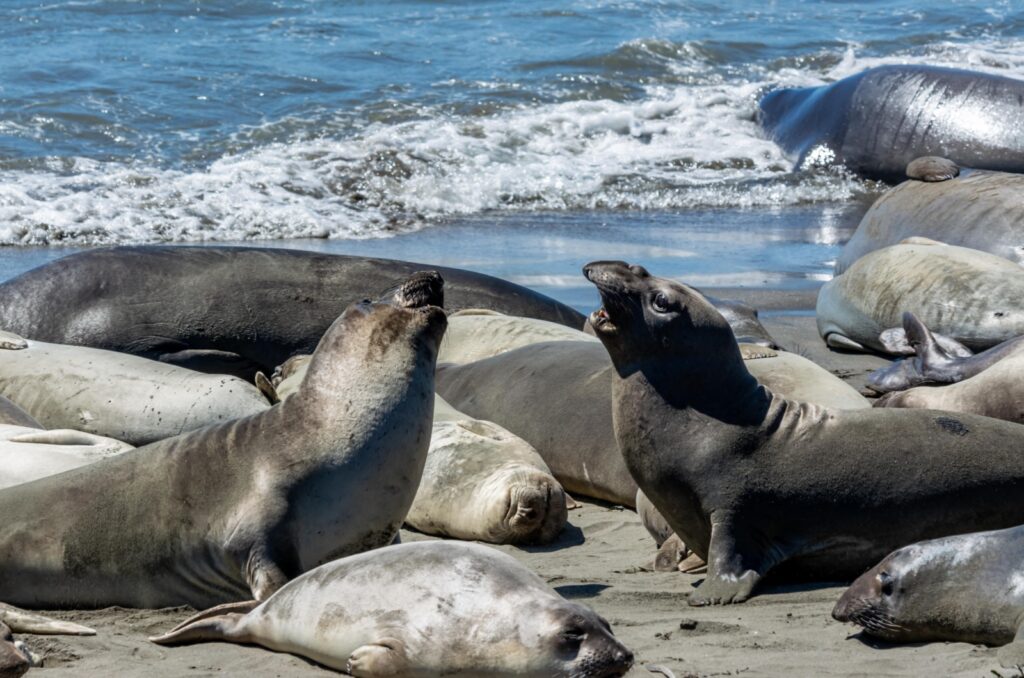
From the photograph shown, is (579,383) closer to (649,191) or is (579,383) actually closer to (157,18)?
(649,191)

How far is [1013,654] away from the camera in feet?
11.5

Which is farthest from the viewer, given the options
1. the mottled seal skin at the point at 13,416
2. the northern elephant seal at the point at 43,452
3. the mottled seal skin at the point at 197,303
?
the mottled seal skin at the point at 197,303

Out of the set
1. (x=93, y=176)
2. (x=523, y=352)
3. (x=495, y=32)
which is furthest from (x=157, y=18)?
(x=523, y=352)

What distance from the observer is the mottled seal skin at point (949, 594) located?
383 cm

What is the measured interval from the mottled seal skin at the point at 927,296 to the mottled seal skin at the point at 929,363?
0.38 metres

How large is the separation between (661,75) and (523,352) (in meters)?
13.0

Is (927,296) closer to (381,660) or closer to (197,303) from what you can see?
(197,303)

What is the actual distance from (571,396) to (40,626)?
2.63m

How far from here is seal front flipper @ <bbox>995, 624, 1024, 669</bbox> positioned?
3.44 metres

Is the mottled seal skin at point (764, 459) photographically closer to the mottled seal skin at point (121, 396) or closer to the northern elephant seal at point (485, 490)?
the northern elephant seal at point (485, 490)

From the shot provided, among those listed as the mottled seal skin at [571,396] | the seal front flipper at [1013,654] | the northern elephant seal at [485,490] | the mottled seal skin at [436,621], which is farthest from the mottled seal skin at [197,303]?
the seal front flipper at [1013,654]

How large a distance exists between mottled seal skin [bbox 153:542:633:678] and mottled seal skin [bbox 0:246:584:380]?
4.25 metres

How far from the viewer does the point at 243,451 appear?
14.7 ft

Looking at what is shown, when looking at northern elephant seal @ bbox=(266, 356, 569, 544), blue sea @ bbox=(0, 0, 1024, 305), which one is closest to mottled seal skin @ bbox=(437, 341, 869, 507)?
northern elephant seal @ bbox=(266, 356, 569, 544)
